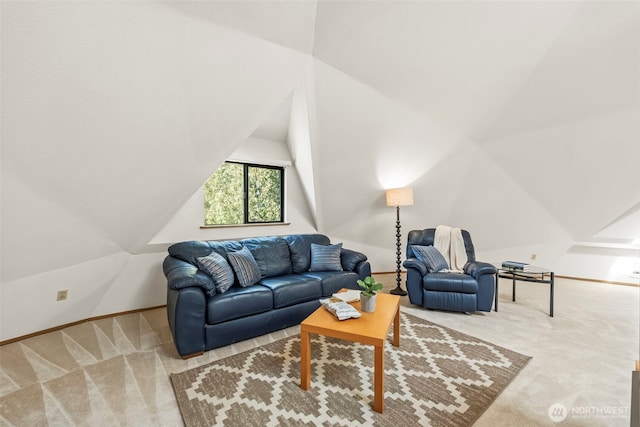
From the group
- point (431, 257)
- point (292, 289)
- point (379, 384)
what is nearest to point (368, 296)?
point (379, 384)

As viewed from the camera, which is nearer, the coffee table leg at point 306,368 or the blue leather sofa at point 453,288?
the coffee table leg at point 306,368

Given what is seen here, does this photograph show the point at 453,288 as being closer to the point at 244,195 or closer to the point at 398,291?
the point at 398,291

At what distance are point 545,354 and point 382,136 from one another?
2.67m

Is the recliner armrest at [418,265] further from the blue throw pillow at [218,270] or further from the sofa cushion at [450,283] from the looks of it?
the blue throw pillow at [218,270]

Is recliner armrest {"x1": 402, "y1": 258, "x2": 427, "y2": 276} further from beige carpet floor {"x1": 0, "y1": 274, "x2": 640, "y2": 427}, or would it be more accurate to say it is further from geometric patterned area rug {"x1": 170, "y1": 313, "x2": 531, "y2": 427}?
geometric patterned area rug {"x1": 170, "y1": 313, "x2": 531, "y2": 427}

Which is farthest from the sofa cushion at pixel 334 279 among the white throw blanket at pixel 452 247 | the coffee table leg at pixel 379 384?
the coffee table leg at pixel 379 384

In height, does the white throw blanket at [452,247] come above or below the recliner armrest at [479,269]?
above

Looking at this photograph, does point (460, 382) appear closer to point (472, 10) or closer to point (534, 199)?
point (472, 10)

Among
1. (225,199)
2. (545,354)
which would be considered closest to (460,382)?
(545,354)

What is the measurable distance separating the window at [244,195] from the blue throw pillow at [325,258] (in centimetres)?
120

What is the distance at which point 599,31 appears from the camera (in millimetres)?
2248

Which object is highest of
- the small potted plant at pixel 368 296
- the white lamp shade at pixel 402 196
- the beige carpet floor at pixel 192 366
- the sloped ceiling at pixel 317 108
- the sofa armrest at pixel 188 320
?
the sloped ceiling at pixel 317 108

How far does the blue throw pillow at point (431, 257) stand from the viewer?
3.46 m

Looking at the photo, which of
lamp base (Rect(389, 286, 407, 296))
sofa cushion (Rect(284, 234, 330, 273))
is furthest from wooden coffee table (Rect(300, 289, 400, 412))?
lamp base (Rect(389, 286, 407, 296))
